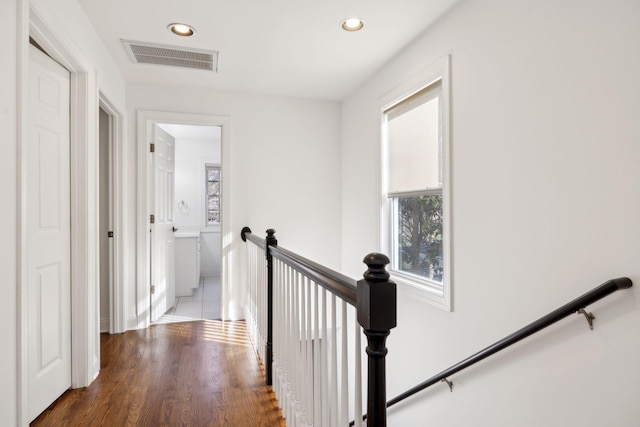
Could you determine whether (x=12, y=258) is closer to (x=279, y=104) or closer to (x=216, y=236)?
(x=279, y=104)

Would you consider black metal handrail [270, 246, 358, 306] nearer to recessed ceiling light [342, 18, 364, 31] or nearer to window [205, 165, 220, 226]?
recessed ceiling light [342, 18, 364, 31]

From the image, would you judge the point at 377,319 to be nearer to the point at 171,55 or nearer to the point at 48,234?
the point at 48,234

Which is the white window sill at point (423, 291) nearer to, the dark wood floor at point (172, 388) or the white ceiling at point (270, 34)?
the dark wood floor at point (172, 388)

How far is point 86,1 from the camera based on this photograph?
2193mm

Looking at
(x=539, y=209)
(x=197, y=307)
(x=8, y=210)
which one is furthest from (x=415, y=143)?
(x=197, y=307)

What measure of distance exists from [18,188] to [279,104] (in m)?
2.79

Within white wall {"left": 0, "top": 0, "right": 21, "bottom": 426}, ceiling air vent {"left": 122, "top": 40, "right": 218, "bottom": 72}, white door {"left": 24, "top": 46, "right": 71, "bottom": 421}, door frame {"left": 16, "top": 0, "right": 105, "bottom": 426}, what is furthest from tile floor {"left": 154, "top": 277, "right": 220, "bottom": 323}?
ceiling air vent {"left": 122, "top": 40, "right": 218, "bottom": 72}

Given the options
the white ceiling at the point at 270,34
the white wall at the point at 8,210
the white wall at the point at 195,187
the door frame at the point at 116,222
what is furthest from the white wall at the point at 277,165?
the white wall at the point at 195,187

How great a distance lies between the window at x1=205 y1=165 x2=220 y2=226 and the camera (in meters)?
6.50

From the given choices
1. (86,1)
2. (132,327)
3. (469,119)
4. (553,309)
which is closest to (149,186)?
(132,327)

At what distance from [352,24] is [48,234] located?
2.26m

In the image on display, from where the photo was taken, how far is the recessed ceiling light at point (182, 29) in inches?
97.8

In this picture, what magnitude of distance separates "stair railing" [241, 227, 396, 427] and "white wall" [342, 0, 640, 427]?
82 centimetres

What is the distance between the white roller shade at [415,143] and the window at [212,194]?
4166 millimetres
